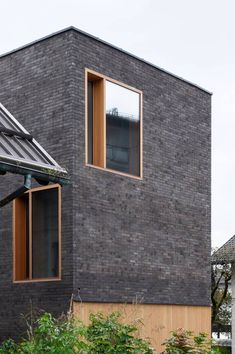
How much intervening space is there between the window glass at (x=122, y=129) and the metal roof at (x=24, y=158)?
6122mm

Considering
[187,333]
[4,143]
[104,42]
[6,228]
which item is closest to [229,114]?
[104,42]

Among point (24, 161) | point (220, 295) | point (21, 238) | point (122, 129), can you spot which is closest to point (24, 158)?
point (24, 161)

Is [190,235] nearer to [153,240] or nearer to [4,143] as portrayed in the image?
[153,240]

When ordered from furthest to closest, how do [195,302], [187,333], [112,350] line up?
[195,302] → [187,333] → [112,350]

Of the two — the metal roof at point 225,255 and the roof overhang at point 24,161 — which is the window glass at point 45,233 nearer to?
the roof overhang at point 24,161

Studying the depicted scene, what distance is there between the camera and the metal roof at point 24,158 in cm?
663

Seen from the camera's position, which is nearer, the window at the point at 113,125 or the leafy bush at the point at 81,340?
the leafy bush at the point at 81,340

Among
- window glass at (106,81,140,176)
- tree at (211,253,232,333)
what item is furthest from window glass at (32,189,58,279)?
tree at (211,253,232,333)

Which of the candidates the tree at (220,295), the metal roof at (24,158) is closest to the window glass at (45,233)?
the metal roof at (24,158)

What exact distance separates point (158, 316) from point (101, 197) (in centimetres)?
280

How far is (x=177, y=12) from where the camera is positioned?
13266mm

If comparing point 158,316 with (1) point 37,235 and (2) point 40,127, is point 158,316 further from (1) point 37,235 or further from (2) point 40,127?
(2) point 40,127

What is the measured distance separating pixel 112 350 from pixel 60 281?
500cm

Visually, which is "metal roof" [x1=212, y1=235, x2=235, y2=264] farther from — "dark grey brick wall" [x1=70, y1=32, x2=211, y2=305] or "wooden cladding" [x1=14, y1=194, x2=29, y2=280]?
"wooden cladding" [x1=14, y1=194, x2=29, y2=280]
